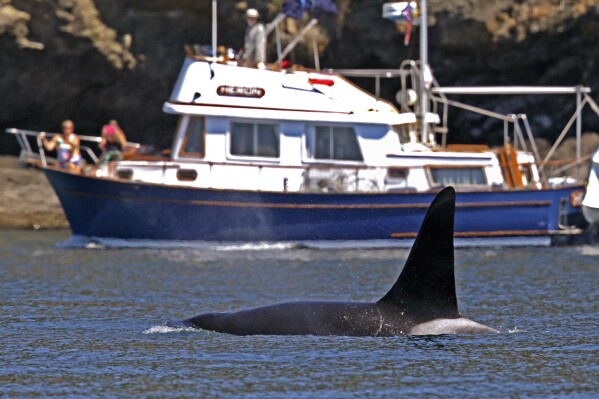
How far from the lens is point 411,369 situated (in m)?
12.2

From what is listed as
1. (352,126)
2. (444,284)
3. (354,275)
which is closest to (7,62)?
(352,126)

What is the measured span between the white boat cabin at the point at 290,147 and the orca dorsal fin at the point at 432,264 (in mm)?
15552

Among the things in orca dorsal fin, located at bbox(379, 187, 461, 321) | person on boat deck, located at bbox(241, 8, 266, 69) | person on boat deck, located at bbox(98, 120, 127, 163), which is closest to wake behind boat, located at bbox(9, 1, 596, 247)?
person on boat deck, located at bbox(98, 120, 127, 163)

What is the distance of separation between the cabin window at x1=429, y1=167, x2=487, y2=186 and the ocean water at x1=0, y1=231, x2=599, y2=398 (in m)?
5.09

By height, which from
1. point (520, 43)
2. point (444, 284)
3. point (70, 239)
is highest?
point (520, 43)

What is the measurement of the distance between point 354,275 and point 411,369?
10.1 m

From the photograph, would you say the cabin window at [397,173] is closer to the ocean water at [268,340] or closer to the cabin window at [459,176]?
the cabin window at [459,176]

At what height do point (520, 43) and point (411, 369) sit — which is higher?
point (520, 43)

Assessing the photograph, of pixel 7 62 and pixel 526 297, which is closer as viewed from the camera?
pixel 526 297

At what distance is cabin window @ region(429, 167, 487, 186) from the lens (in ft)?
96.6

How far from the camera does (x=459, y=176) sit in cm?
2952

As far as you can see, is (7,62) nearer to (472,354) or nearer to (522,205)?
(522,205)

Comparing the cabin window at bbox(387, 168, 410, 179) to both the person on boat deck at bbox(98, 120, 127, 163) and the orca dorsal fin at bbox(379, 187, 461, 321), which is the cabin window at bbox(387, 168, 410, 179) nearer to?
the person on boat deck at bbox(98, 120, 127, 163)

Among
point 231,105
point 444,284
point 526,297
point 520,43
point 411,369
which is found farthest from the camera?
point 520,43
